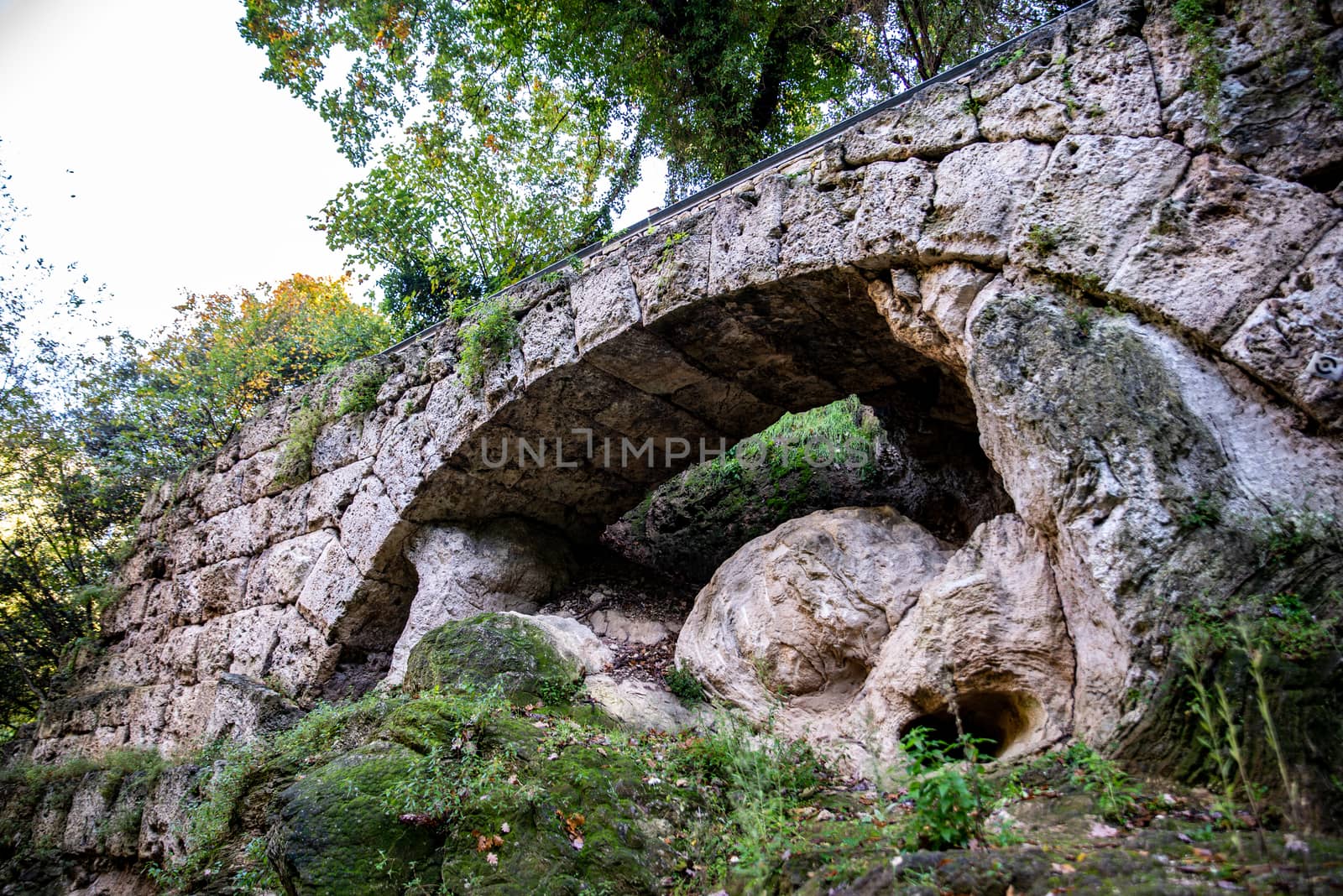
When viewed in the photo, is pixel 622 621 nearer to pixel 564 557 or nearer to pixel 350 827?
pixel 564 557

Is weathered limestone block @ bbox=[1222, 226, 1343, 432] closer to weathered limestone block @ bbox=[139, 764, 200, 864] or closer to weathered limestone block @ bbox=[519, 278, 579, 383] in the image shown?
weathered limestone block @ bbox=[519, 278, 579, 383]

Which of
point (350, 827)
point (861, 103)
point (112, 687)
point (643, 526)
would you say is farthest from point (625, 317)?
point (112, 687)

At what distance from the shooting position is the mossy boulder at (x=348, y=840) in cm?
255

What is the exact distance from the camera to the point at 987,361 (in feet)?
9.66

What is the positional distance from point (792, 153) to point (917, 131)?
0.70m

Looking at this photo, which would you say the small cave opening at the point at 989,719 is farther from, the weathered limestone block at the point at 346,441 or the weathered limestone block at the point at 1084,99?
the weathered limestone block at the point at 346,441

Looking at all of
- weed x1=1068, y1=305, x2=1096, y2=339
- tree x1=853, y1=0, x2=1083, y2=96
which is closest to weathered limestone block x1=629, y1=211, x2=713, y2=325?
weed x1=1068, y1=305, x2=1096, y2=339

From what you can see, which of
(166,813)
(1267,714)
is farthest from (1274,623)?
(166,813)

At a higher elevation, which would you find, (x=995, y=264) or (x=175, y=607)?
(x=995, y=264)

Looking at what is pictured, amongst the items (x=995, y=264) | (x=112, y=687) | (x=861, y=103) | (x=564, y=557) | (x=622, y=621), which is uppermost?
(x=861, y=103)

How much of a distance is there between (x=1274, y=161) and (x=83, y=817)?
741cm

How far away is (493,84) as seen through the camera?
796cm

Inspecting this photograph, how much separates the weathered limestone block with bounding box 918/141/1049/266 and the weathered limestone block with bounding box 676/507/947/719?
1.37 meters

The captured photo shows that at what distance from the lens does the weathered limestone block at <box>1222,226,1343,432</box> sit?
7.64 ft
